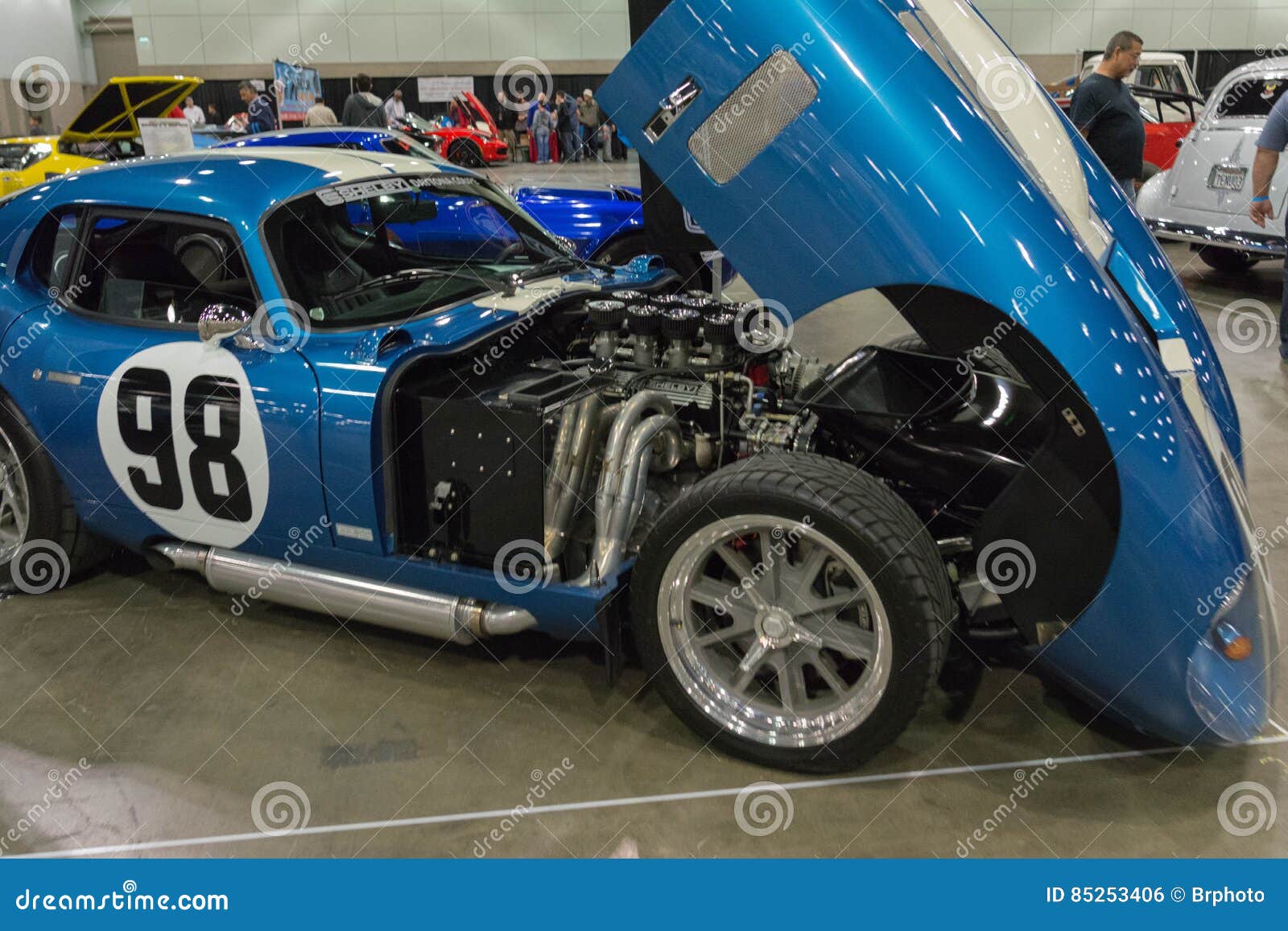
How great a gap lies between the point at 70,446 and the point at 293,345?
1038 millimetres

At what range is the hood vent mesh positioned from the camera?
241 centimetres

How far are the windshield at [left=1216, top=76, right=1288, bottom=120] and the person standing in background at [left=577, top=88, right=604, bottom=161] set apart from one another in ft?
55.0

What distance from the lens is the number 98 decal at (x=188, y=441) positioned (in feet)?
10.7

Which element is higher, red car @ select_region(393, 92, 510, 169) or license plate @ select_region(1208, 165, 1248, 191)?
license plate @ select_region(1208, 165, 1248, 191)

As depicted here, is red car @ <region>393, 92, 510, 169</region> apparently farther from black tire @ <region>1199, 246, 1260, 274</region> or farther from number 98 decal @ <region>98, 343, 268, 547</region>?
number 98 decal @ <region>98, 343, 268, 547</region>

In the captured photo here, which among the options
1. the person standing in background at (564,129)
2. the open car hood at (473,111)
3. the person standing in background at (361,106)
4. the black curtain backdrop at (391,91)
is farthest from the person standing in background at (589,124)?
the person standing in background at (361,106)

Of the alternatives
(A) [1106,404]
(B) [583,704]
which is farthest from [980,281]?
(B) [583,704]

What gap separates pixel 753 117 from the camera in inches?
96.8

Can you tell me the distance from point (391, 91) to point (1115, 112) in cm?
2446

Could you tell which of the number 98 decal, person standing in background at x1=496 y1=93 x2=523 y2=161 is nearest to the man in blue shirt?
the number 98 decal

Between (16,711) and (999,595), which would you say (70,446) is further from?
(999,595)

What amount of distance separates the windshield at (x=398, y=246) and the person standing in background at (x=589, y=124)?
67.3 ft

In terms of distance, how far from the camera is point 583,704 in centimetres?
314

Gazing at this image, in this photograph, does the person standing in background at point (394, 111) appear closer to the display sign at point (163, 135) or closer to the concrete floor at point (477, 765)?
the display sign at point (163, 135)
